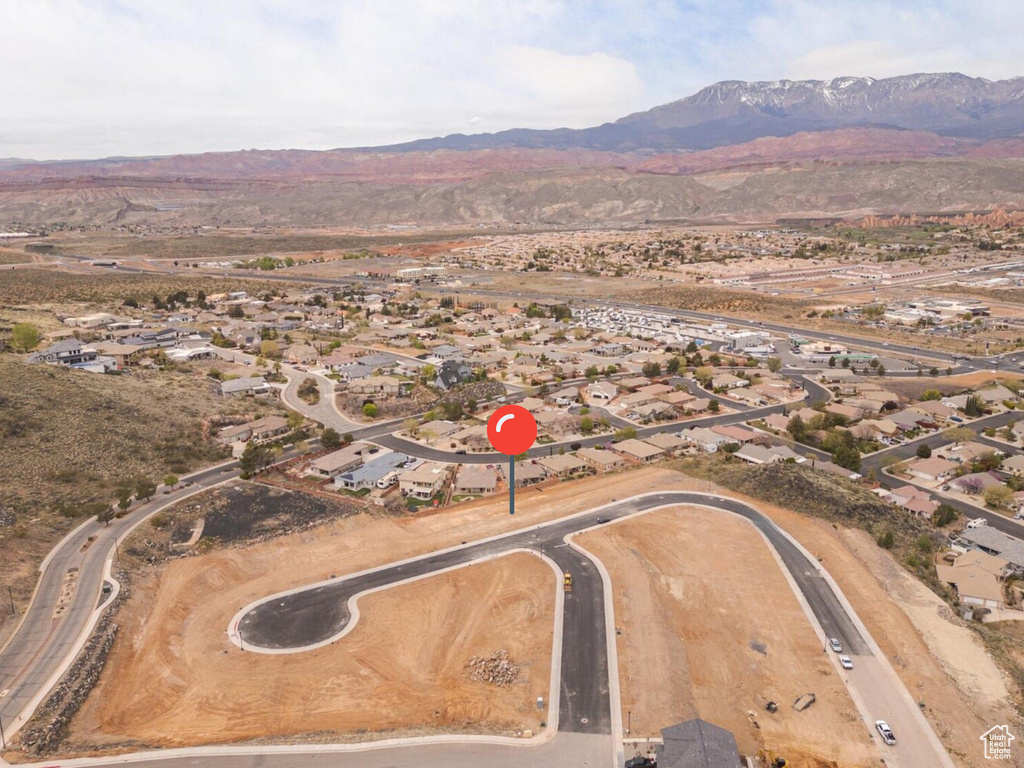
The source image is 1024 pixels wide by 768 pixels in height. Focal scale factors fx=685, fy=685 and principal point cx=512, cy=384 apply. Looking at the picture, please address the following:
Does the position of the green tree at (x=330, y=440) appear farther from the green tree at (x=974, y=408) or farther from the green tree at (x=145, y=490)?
the green tree at (x=974, y=408)

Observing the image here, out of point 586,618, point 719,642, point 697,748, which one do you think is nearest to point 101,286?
point 586,618

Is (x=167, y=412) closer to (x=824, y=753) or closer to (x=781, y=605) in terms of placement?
(x=781, y=605)

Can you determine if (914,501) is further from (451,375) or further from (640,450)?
(451,375)

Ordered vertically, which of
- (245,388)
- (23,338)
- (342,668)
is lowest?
(342,668)

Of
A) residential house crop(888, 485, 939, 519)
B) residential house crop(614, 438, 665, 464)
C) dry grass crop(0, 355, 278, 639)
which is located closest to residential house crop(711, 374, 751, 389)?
residential house crop(614, 438, 665, 464)

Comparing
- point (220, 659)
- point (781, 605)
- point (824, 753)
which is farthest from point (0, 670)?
point (781, 605)

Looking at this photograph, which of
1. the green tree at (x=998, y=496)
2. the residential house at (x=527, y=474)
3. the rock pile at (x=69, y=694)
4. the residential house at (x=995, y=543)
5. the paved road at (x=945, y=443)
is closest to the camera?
the rock pile at (x=69, y=694)

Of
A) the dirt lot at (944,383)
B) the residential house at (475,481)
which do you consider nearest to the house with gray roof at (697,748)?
the residential house at (475,481)

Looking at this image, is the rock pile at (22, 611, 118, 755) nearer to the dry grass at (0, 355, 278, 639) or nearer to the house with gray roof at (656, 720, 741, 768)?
the dry grass at (0, 355, 278, 639)
